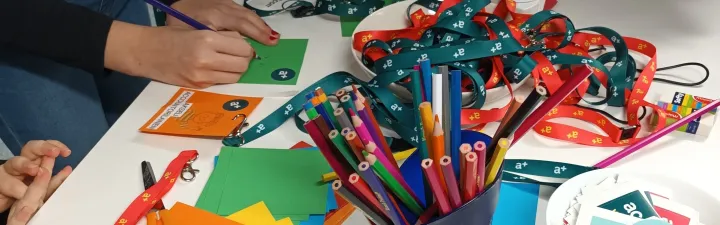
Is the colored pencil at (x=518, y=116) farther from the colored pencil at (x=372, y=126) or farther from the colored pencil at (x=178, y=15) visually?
the colored pencil at (x=178, y=15)

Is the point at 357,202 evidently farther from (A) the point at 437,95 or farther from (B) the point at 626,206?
(B) the point at 626,206

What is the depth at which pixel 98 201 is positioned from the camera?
58 cm

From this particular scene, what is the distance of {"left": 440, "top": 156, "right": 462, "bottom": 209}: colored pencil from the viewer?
36 cm

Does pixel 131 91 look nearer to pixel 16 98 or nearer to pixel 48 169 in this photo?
pixel 16 98

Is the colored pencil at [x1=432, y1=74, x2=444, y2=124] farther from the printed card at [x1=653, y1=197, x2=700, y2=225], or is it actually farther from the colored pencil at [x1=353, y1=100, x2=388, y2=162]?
the printed card at [x1=653, y1=197, x2=700, y2=225]

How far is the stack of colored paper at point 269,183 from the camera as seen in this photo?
55 cm

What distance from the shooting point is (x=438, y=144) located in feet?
1.21

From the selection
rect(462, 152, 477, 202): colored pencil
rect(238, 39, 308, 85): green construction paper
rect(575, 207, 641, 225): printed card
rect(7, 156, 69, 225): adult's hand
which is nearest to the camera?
rect(462, 152, 477, 202): colored pencil

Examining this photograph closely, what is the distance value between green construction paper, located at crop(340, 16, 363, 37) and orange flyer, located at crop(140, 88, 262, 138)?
7.9 inches

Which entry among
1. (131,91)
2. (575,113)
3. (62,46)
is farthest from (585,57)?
(131,91)

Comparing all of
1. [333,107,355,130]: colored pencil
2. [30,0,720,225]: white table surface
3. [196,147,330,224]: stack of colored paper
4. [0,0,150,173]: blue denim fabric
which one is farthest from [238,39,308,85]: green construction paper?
[333,107,355,130]: colored pencil

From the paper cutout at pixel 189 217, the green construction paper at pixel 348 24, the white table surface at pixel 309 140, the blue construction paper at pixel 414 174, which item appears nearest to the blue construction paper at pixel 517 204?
the white table surface at pixel 309 140

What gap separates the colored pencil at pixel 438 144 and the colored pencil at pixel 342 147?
5 centimetres

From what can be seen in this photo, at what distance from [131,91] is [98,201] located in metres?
0.55
